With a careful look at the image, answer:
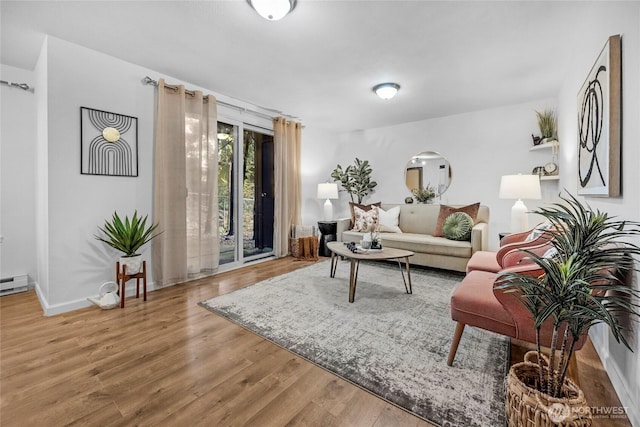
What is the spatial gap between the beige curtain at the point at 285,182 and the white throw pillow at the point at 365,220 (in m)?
1.03

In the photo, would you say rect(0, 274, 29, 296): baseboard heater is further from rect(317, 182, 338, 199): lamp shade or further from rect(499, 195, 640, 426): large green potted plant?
rect(499, 195, 640, 426): large green potted plant

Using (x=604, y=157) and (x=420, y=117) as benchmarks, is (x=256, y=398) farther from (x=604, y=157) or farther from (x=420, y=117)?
(x=420, y=117)

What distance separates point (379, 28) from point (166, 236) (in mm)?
2994

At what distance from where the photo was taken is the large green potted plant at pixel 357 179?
17.7 ft

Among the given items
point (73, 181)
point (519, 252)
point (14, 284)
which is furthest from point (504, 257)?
point (14, 284)

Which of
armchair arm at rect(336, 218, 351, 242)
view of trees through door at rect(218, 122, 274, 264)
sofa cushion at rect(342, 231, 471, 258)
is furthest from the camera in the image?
armchair arm at rect(336, 218, 351, 242)

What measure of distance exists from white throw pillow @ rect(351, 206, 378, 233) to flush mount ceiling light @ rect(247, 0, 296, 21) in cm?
313

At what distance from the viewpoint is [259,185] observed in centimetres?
467

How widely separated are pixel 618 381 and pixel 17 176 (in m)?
5.25

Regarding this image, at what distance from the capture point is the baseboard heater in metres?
2.89

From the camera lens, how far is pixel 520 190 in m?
3.34

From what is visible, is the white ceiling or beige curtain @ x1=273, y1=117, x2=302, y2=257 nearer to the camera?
the white ceiling

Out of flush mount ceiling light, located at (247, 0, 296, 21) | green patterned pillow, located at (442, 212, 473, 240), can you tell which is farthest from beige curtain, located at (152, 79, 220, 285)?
green patterned pillow, located at (442, 212, 473, 240)

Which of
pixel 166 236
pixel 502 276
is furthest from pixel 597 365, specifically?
pixel 166 236
